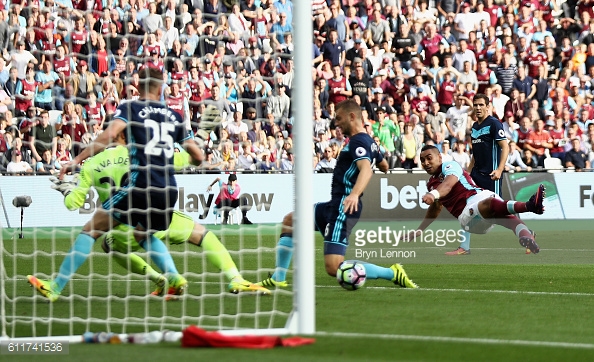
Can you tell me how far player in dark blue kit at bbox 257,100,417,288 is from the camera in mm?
9352

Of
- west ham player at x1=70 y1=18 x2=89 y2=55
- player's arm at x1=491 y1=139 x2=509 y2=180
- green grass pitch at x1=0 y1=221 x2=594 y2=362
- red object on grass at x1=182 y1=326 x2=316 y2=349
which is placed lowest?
green grass pitch at x1=0 y1=221 x2=594 y2=362

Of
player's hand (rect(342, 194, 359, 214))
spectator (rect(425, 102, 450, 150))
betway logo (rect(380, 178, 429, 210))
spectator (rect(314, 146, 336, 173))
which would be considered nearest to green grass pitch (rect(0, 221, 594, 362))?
player's hand (rect(342, 194, 359, 214))

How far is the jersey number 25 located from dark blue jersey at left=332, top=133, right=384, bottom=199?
1.63m

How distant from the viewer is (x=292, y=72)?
7801 mm

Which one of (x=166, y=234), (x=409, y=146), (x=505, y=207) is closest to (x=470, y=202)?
(x=505, y=207)

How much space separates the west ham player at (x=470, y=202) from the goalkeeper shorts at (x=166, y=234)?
15.8 ft

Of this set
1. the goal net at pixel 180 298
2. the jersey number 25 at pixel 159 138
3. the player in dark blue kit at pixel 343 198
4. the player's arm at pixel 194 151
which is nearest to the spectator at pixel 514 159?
the goal net at pixel 180 298

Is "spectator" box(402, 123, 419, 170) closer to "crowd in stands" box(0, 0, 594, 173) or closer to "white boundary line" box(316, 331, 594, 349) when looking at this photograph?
"crowd in stands" box(0, 0, 594, 173)

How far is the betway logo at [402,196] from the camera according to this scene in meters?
21.2

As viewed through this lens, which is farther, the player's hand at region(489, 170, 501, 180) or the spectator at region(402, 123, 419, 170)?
the spectator at region(402, 123, 419, 170)

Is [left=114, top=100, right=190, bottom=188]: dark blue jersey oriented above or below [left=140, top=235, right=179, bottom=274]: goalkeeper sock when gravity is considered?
above

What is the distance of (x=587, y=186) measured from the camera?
72.1ft

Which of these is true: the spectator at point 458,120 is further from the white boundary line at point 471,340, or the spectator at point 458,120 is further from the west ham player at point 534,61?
the white boundary line at point 471,340

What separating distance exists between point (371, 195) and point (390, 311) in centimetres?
1297
